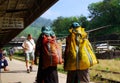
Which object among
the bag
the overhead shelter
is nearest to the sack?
the bag

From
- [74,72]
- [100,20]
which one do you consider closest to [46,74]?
[74,72]

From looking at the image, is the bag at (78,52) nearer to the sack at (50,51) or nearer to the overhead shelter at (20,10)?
the sack at (50,51)

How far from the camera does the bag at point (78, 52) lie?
30.6 ft

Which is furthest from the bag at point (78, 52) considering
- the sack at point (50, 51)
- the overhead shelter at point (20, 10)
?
the overhead shelter at point (20, 10)

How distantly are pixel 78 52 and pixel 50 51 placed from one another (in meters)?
0.86

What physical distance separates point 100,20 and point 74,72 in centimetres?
10784

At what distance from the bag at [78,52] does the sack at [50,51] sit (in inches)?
15.7

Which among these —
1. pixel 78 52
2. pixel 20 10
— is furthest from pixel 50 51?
pixel 20 10

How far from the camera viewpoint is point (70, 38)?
31.5ft

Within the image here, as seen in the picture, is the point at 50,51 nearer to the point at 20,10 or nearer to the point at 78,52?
the point at 78,52

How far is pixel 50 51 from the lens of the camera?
32.9ft

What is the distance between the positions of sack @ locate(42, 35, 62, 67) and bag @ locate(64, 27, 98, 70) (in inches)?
15.7

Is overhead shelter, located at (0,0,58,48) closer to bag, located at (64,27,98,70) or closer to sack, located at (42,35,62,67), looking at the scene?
sack, located at (42,35,62,67)

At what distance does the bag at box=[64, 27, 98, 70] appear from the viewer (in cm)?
932
